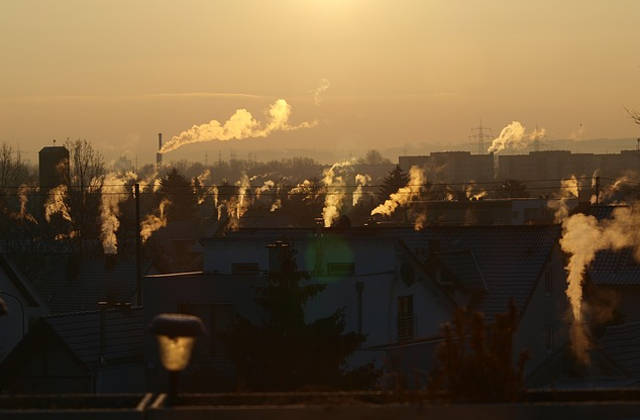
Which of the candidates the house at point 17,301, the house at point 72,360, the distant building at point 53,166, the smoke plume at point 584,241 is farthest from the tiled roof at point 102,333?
the distant building at point 53,166

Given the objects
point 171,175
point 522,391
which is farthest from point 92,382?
point 171,175

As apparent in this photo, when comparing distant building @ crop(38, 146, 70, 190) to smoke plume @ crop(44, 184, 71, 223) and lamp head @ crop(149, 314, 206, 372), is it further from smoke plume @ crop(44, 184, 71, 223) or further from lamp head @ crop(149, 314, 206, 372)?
lamp head @ crop(149, 314, 206, 372)

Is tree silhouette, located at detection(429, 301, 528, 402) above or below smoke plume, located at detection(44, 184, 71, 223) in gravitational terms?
above

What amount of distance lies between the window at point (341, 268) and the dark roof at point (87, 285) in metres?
22.2

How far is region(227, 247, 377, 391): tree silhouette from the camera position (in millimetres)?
28703

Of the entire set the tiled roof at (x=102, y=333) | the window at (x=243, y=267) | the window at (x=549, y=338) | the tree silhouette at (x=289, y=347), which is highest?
the window at (x=243, y=267)

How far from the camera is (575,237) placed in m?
46.7

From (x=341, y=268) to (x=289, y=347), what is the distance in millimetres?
9820

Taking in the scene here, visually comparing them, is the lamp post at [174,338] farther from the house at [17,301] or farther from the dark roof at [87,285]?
the dark roof at [87,285]

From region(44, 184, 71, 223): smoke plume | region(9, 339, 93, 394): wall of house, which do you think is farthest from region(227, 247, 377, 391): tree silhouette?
region(44, 184, 71, 223): smoke plume

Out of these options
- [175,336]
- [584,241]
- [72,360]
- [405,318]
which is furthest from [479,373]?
[584,241]

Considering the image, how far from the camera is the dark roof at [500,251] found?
142 feet

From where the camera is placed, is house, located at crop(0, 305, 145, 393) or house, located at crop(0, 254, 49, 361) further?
house, located at crop(0, 254, 49, 361)

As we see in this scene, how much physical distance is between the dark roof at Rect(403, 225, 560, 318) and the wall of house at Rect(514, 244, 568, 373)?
0.40m
